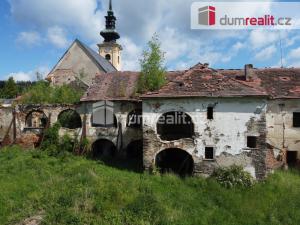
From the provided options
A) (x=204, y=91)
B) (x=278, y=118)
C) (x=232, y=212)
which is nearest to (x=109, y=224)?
(x=232, y=212)

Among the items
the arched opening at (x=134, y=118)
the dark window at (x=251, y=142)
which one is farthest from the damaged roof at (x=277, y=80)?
the arched opening at (x=134, y=118)

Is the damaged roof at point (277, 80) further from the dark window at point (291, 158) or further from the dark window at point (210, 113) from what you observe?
the dark window at point (210, 113)

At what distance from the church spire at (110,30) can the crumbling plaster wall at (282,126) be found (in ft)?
102

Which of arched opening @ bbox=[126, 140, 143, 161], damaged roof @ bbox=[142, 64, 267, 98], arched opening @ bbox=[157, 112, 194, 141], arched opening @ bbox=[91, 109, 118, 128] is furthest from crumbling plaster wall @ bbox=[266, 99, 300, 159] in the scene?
arched opening @ bbox=[91, 109, 118, 128]

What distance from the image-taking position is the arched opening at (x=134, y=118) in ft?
65.9

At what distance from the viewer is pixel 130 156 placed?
20672 mm

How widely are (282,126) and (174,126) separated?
6527mm

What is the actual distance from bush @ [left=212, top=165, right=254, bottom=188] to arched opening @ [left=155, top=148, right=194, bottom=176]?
2253 mm

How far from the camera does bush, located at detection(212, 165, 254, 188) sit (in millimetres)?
15219

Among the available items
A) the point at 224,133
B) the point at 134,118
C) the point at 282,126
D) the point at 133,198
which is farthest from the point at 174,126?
the point at 133,198

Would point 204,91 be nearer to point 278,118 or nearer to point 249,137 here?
point 249,137

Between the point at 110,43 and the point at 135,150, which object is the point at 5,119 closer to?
the point at 135,150

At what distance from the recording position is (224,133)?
16.2 meters

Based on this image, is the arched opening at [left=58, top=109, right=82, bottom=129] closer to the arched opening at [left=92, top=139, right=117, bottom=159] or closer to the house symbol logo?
the arched opening at [left=92, top=139, right=117, bottom=159]
